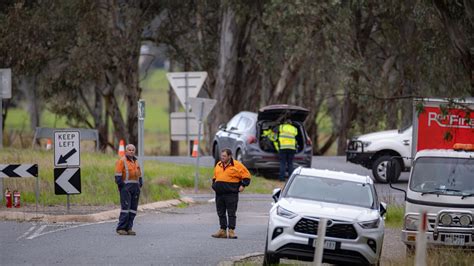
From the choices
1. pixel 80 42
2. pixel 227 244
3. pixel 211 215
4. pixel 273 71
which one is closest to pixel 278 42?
pixel 273 71

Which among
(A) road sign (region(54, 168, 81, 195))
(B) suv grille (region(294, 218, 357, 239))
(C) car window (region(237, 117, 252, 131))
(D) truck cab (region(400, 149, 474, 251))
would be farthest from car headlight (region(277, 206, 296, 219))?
(C) car window (region(237, 117, 252, 131))

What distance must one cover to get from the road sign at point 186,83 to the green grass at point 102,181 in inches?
94.7

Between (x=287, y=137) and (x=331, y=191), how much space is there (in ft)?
37.7

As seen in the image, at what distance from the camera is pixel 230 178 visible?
17469 millimetres

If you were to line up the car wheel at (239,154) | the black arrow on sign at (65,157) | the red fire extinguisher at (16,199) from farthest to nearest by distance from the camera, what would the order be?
1. the car wheel at (239,154)
2. the red fire extinguisher at (16,199)
3. the black arrow on sign at (65,157)

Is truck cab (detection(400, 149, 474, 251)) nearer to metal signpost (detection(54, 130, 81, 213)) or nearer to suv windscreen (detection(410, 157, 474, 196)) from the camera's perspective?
suv windscreen (detection(410, 157, 474, 196))

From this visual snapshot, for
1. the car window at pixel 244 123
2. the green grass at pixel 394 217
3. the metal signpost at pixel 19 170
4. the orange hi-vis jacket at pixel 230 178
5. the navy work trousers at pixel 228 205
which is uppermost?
the car window at pixel 244 123

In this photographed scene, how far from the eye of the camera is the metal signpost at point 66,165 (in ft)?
68.2

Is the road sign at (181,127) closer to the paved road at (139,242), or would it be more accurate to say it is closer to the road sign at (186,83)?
the road sign at (186,83)

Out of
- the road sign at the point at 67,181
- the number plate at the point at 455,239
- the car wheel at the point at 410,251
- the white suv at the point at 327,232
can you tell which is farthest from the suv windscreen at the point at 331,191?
the road sign at the point at 67,181

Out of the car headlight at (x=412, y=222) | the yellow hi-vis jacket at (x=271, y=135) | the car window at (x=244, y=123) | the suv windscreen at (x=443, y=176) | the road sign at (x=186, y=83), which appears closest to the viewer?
the car headlight at (x=412, y=222)

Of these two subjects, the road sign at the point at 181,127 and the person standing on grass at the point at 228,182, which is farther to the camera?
the road sign at the point at 181,127

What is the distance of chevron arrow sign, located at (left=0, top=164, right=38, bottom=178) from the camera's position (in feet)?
68.6

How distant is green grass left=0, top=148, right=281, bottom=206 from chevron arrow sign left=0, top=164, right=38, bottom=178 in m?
1.80
